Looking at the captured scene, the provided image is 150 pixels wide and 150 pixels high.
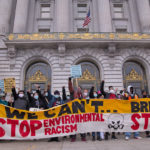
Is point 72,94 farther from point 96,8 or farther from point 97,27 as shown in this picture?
point 96,8

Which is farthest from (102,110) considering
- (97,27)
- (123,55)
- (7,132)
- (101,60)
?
(97,27)

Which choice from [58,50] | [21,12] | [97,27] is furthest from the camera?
[97,27]

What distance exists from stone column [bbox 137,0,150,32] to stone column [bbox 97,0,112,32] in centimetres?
425

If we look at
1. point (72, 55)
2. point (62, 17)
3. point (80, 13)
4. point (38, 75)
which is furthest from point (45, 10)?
point (38, 75)

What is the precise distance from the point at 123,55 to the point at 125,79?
8.77ft

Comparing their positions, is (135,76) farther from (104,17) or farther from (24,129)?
(24,129)

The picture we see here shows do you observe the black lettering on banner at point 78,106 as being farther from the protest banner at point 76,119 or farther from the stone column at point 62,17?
the stone column at point 62,17

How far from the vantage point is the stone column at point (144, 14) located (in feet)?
64.0

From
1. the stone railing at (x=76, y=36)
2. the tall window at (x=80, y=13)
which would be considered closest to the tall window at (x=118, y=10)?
the tall window at (x=80, y=13)

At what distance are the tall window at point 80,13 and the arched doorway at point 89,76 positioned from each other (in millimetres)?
6238

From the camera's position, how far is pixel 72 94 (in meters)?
7.22

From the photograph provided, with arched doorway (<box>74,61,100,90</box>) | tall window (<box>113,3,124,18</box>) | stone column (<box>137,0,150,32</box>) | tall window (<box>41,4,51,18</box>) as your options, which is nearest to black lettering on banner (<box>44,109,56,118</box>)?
arched doorway (<box>74,61,100,90</box>)

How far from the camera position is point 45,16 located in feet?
73.5

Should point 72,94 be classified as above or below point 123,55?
below
